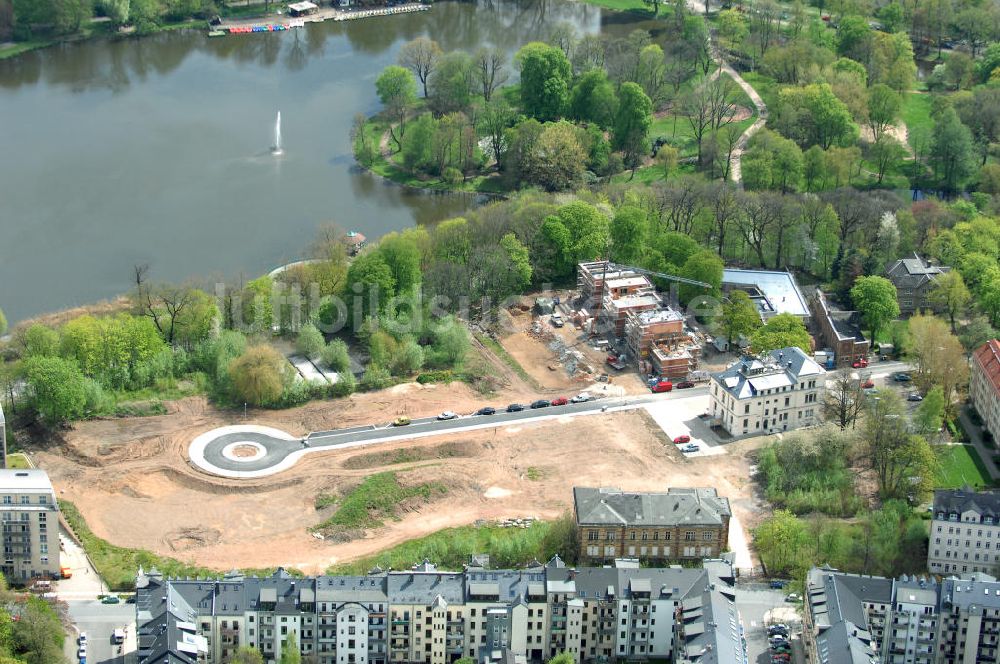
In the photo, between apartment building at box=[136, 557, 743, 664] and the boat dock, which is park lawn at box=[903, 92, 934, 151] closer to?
the boat dock

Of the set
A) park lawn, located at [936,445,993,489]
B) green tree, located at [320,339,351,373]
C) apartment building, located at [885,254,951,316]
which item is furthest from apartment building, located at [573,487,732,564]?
apartment building, located at [885,254,951,316]

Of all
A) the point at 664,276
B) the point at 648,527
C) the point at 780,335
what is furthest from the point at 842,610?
the point at 664,276

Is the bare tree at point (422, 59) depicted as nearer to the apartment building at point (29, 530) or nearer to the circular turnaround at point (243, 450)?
the circular turnaround at point (243, 450)

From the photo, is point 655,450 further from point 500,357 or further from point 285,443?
point 285,443

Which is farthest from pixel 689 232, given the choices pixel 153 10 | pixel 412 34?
pixel 153 10

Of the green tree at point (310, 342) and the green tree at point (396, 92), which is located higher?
the green tree at point (396, 92)

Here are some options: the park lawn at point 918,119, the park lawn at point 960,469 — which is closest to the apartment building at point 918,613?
the park lawn at point 960,469

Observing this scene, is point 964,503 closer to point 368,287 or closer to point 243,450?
point 243,450
